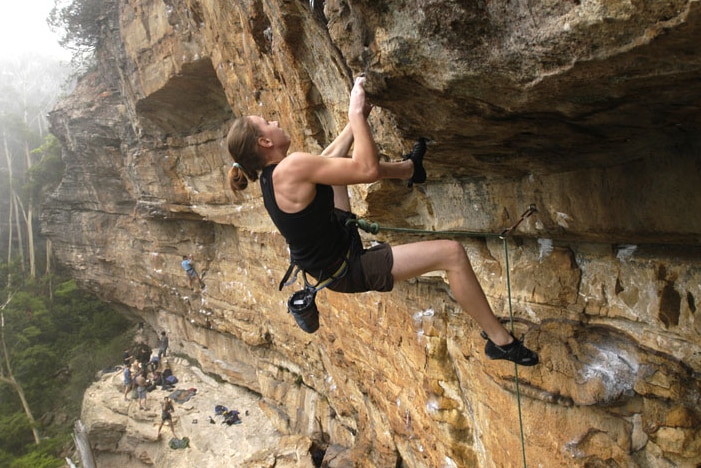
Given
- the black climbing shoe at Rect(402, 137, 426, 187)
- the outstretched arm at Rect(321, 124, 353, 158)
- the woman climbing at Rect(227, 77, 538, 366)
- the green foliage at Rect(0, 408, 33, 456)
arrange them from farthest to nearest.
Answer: the green foliage at Rect(0, 408, 33, 456) → the outstretched arm at Rect(321, 124, 353, 158) → the black climbing shoe at Rect(402, 137, 426, 187) → the woman climbing at Rect(227, 77, 538, 366)

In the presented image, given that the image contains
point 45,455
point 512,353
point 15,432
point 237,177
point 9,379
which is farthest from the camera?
point 9,379

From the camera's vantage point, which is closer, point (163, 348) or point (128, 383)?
point (128, 383)

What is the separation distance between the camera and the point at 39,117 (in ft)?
103

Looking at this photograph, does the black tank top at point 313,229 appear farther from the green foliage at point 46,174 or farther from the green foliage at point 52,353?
the green foliage at point 46,174

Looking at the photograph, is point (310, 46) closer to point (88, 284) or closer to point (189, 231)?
point (189, 231)

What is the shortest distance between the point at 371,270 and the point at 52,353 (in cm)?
1727

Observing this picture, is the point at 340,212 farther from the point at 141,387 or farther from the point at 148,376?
the point at 148,376

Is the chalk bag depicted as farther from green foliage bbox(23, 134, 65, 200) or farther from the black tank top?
green foliage bbox(23, 134, 65, 200)

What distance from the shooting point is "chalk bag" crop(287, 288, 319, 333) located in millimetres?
2752

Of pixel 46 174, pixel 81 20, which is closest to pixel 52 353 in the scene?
pixel 46 174

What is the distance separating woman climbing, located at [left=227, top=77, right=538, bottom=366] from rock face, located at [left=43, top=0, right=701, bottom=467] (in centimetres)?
29

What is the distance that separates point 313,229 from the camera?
238 centimetres

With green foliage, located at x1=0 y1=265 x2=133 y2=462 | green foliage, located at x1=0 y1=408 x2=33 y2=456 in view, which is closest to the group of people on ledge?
green foliage, located at x1=0 y1=265 x2=133 y2=462

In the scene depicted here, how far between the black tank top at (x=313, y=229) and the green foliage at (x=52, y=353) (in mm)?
13458
